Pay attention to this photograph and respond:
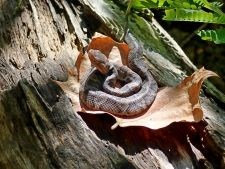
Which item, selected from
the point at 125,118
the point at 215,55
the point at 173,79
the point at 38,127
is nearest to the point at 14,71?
the point at 38,127

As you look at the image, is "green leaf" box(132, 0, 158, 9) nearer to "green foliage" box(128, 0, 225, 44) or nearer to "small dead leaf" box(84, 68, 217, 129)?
"green foliage" box(128, 0, 225, 44)

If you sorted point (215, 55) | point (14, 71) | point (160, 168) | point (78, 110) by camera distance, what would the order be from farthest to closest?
point (215, 55)
point (14, 71)
point (78, 110)
point (160, 168)

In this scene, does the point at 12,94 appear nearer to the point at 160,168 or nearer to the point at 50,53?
the point at 50,53

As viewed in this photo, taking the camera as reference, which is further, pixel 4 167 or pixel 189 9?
pixel 189 9

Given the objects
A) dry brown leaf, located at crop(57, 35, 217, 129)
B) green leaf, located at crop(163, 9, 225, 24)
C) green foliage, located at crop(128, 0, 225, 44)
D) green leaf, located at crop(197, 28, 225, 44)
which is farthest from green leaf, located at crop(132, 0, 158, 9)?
dry brown leaf, located at crop(57, 35, 217, 129)

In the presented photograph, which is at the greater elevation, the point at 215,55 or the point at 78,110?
the point at 78,110

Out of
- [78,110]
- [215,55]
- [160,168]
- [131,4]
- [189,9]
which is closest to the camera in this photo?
[160,168]
